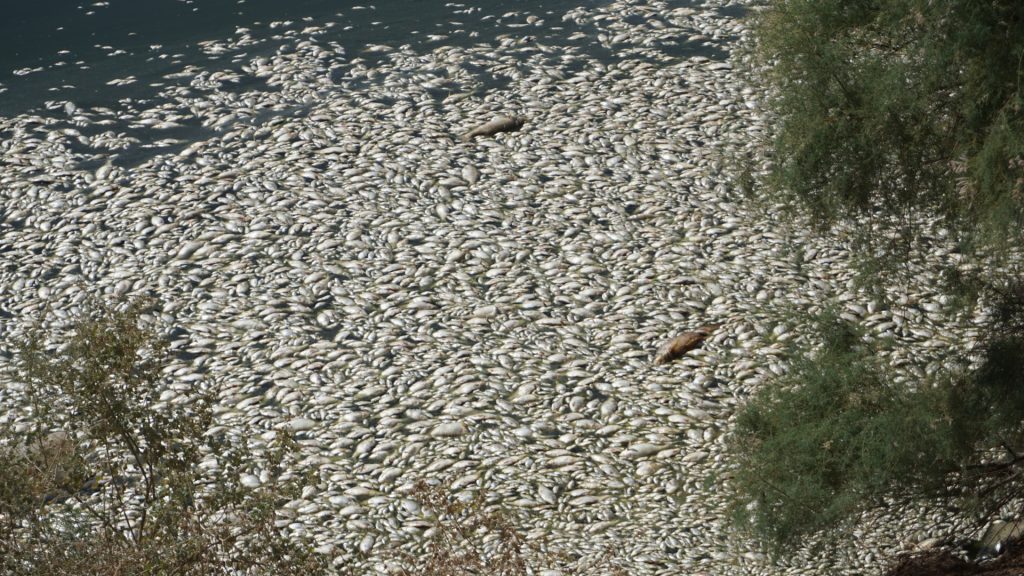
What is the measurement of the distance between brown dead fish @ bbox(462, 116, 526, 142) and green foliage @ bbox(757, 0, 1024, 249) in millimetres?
5598

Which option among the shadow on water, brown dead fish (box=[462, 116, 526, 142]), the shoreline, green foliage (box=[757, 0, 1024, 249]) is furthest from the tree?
the shadow on water

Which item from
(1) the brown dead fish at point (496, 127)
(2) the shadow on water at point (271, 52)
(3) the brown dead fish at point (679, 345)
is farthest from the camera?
(2) the shadow on water at point (271, 52)

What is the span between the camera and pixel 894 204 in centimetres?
629

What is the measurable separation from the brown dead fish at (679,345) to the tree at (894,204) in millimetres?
2093

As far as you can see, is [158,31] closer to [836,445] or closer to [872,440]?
[836,445]

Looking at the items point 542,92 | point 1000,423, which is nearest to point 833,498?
point 1000,423

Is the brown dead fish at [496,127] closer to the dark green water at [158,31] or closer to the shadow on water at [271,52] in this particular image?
the shadow on water at [271,52]

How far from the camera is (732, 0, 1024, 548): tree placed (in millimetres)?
5496

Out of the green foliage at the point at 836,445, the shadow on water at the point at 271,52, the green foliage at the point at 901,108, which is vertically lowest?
the shadow on water at the point at 271,52

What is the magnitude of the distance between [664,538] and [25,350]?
387 centimetres

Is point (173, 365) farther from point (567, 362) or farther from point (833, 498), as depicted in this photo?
point (833, 498)

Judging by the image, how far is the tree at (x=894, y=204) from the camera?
5496 mm

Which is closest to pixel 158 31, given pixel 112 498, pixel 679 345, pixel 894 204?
pixel 679 345

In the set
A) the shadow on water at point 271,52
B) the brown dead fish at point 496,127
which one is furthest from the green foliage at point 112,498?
the shadow on water at point 271,52
